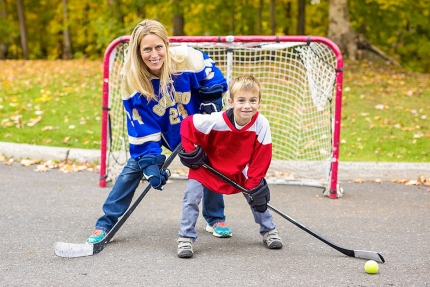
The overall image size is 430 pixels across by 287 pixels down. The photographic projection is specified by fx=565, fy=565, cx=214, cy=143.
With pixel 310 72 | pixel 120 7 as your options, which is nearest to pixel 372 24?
pixel 120 7

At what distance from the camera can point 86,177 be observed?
5.61 m

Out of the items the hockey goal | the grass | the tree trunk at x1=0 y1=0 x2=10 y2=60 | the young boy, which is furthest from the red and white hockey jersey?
the tree trunk at x1=0 y1=0 x2=10 y2=60

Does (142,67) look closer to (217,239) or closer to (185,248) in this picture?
(185,248)

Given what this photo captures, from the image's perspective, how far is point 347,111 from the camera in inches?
325

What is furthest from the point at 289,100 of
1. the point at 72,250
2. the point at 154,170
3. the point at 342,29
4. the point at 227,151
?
the point at 342,29

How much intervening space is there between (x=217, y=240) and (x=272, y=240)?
0.40m

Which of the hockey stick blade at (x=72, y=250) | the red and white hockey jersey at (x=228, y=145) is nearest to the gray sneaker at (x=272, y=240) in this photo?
the red and white hockey jersey at (x=228, y=145)

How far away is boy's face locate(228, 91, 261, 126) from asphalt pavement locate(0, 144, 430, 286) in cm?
85

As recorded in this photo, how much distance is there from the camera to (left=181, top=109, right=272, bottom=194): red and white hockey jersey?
3379 mm

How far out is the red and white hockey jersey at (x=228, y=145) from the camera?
3.38 m

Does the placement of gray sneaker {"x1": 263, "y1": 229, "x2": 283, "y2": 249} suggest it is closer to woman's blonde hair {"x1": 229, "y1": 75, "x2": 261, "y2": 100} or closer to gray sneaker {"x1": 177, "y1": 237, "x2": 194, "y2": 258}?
gray sneaker {"x1": 177, "y1": 237, "x2": 194, "y2": 258}

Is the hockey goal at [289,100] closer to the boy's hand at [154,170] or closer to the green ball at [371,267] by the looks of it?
the boy's hand at [154,170]

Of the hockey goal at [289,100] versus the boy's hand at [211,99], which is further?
the hockey goal at [289,100]

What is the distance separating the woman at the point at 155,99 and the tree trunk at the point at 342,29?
8844mm
